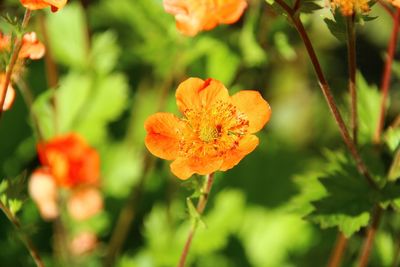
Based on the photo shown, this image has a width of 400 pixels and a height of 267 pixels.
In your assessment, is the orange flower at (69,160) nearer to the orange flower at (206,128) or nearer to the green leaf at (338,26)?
the orange flower at (206,128)

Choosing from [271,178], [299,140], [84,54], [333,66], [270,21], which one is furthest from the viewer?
[333,66]

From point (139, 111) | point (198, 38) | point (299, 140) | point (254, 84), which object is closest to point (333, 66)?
point (299, 140)

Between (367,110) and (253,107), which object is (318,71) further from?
(367,110)

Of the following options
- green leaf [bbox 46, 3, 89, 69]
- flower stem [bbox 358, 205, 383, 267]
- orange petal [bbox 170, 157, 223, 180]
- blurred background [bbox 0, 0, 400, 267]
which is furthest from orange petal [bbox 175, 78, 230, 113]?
green leaf [bbox 46, 3, 89, 69]

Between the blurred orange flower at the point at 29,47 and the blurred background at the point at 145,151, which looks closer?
the blurred orange flower at the point at 29,47

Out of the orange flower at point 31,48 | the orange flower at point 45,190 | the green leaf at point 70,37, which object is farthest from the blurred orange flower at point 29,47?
the green leaf at point 70,37

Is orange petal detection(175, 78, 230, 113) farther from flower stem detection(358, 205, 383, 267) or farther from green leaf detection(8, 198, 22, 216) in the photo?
flower stem detection(358, 205, 383, 267)

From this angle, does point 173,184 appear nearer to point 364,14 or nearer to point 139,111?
point 139,111

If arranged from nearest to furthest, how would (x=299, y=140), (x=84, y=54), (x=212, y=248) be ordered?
(x=212, y=248), (x=84, y=54), (x=299, y=140)

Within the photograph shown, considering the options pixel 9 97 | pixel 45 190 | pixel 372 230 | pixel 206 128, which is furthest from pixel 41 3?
pixel 45 190
